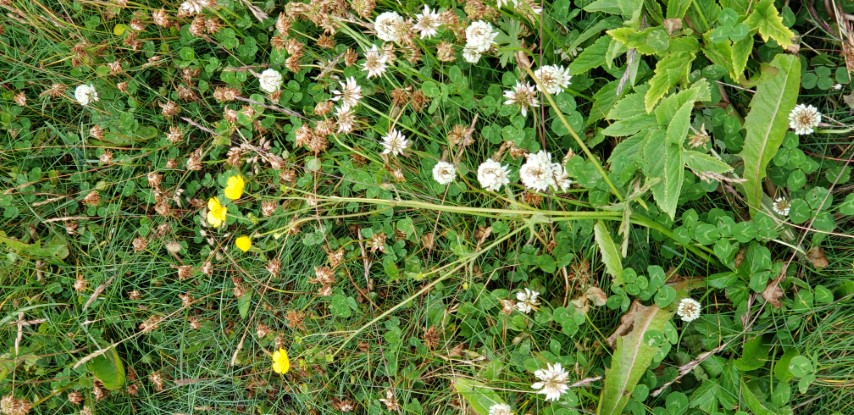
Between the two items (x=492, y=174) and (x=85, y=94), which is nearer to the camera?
(x=492, y=174)

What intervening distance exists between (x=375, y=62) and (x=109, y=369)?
72.5 inches

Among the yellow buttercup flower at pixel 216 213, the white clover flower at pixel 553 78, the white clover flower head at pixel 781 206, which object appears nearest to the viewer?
the white clover flower head at pixel 781 206

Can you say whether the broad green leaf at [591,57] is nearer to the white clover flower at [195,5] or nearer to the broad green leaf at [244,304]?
the white clover flower at [195,5]

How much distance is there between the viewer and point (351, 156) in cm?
282

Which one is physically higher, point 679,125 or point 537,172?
point 679,125

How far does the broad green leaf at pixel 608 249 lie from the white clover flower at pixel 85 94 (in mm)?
2322

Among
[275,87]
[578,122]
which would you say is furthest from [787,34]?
[275,87]

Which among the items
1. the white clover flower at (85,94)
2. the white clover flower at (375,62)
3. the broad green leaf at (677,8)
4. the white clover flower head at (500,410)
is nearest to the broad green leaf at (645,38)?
the broad green leaf at (677,8)

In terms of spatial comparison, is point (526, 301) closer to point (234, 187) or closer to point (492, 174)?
point (492, 174)

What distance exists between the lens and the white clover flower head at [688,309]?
2.40 m

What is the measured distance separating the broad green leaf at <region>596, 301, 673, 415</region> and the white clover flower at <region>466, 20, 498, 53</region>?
112 cm

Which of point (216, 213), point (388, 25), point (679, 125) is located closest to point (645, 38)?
point (679, 125)

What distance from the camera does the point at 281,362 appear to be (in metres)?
2.82

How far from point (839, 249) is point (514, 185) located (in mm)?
1164
